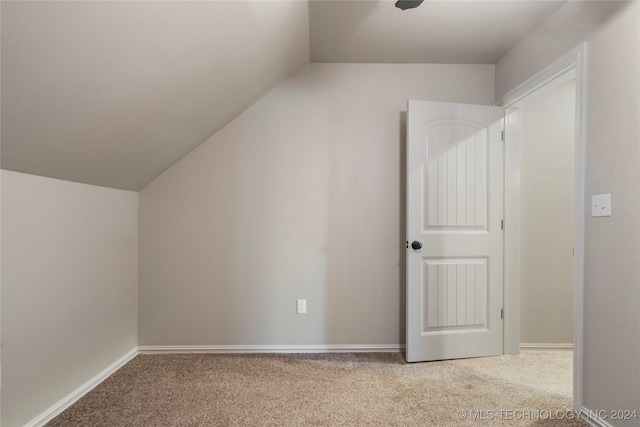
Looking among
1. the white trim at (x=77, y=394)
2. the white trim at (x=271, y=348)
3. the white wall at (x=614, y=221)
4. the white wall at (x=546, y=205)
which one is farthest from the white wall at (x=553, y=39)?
the white trim at (x=77, y=394)

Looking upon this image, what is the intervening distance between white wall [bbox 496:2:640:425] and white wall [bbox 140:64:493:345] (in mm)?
1159

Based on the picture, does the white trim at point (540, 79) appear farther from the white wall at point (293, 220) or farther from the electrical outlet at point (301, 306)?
the electrical outlet at point (301, 306)

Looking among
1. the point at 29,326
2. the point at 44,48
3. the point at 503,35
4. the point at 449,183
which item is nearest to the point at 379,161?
the point at 449,183

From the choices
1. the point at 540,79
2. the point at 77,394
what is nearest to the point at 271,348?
the point at 77,394

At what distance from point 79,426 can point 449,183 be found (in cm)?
273

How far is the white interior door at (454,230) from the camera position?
2451mm

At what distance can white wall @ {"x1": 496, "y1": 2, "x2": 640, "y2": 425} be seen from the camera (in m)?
1.48

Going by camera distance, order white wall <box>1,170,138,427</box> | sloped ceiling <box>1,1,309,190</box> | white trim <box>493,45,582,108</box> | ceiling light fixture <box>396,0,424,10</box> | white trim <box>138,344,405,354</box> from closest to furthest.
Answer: sloped ceiling <box>1,1,309,190</box>, white wall <box>1,170,138,427</box>, ceiling light fixture <box>396,0,424,10</box>, white trim <box>493,45,582,108</box>, white trim <box>138,344,405,354</box>

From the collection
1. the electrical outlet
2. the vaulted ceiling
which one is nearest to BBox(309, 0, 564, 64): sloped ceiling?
the vaulted ceiling

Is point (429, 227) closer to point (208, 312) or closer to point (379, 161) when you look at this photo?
point (379, 161)

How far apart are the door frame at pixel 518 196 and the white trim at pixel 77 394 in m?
2.81

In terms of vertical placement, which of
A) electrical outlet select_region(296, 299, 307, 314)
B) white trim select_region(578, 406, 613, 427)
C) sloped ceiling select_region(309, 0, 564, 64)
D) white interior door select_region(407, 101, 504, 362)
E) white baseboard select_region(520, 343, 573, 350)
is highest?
Result: sloped ceiling select_region(309, 0, 564, 64)

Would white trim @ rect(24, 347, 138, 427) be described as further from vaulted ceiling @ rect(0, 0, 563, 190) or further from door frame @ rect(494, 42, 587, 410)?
door frame @ rect(494, 42, 587, 410)

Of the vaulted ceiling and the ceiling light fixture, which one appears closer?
the vaulted ceiling
